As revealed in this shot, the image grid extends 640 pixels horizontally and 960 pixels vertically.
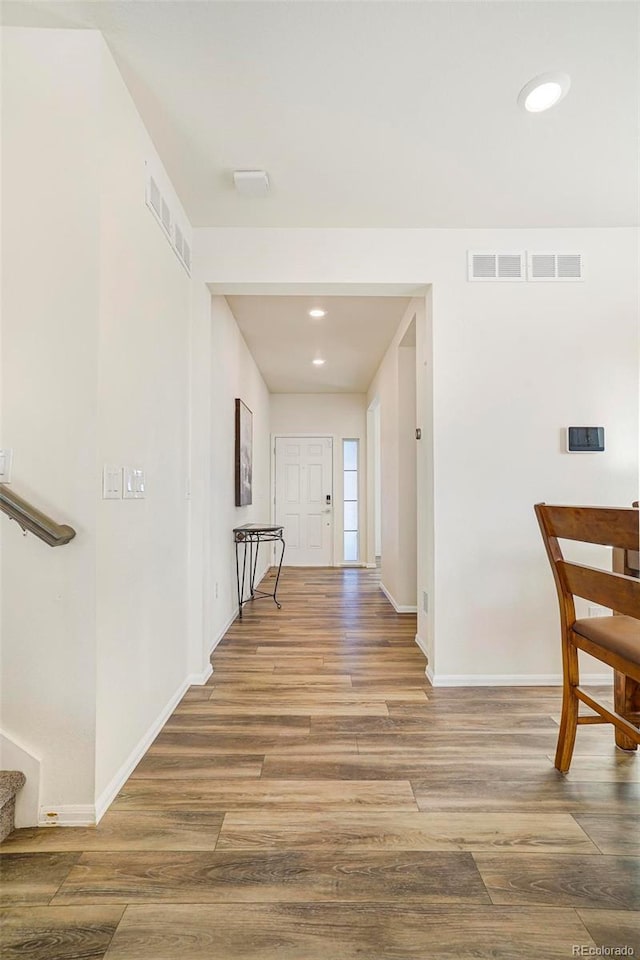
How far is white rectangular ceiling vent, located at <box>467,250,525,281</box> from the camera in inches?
112

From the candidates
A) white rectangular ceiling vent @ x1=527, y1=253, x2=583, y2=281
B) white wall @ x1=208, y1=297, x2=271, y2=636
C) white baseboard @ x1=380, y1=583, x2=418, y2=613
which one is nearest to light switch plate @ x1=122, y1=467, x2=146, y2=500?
white wall @ x1=208, y1=297, x2=271, y2=636

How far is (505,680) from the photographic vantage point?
2.78 metres

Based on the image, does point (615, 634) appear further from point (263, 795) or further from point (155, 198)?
point (155, 198)

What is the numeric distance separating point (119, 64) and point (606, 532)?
2376 millimetres

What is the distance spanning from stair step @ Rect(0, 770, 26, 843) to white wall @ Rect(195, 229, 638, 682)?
6.89 feet

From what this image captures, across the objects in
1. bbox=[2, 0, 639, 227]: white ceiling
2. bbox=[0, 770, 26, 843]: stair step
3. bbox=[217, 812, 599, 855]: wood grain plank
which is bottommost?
bbox=[217, 812, 599, 855]: wood grain plank

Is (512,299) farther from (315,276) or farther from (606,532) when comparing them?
(606,532)

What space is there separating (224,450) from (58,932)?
9.58 ft

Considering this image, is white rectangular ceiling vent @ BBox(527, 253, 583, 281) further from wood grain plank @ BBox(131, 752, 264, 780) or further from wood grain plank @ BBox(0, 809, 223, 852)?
wood grain plank @ BBox(0, 809, 223, 852)

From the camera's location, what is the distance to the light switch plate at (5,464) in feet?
→ 5.06

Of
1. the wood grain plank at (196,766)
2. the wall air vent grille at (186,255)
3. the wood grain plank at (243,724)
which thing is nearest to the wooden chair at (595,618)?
the wood grain plank at (243,724)

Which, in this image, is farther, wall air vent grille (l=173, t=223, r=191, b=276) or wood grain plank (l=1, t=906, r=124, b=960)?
wall air vent grille (l=173, t=223, r=191, b=276)

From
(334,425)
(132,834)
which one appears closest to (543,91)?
(132,834)

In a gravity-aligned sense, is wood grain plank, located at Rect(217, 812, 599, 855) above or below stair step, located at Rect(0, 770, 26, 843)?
below
